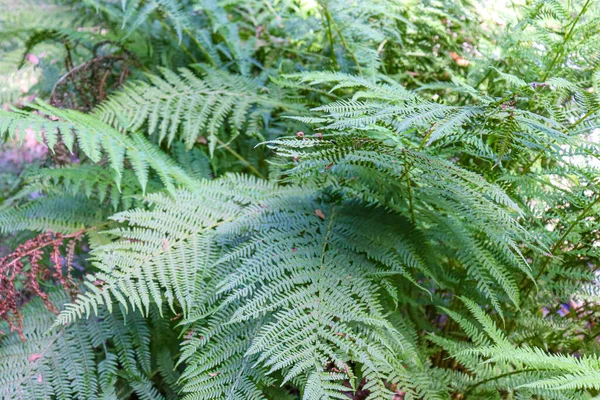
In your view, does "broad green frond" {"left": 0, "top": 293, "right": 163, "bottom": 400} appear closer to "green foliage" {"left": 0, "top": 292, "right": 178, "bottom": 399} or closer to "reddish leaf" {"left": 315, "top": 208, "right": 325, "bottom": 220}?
"green foliage" {"left": 0, "top": 292, "right": 178, "bottom": 399}

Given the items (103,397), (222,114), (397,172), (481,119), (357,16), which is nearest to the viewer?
(481,119)

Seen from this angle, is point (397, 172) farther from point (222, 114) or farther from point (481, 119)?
point (222, 114)

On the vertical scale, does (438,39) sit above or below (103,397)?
above

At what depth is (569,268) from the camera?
48.3 inches

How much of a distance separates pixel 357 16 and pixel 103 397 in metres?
1.40

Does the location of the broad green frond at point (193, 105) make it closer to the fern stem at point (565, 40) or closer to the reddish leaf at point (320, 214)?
the reddish leaf at point (320, 214)

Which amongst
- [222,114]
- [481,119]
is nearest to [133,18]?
[222,114]

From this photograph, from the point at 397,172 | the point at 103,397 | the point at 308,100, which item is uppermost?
the point at 397,172

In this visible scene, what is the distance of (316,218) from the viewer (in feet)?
3.83

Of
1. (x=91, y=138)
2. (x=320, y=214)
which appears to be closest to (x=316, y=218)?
(x=320, y=214)

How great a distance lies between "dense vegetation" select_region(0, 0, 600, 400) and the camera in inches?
37.3

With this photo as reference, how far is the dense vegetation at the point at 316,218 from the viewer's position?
946 millimetres

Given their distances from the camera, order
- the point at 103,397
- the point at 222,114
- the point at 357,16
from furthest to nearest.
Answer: the point at 357,16 → the point at 222,114 → the point at 103,397

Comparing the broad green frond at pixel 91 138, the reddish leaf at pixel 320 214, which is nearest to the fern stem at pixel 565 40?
the reddish leaf at pixel 320 214
